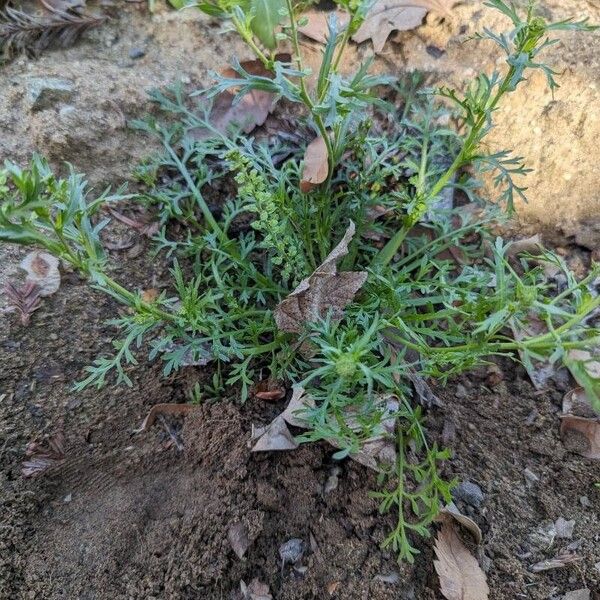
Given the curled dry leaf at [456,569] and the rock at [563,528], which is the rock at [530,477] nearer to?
the rock at [563,528]

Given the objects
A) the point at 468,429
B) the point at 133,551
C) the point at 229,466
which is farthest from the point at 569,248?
the point at 133,551

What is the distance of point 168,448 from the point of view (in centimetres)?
183

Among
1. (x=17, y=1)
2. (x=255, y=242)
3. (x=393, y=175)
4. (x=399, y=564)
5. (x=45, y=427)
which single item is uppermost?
(x=17, y=1)

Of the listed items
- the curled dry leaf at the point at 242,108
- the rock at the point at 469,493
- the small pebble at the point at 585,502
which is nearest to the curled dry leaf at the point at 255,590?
the rock at the point at 469,493

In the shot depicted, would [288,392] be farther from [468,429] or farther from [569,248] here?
[569,248]

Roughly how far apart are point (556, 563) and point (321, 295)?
3.57ft

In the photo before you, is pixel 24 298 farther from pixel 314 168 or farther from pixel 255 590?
pixel 255 590

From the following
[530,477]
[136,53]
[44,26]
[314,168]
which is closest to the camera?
[530,477]

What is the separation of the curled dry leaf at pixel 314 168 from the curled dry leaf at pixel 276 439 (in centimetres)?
81

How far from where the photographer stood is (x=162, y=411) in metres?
1.88

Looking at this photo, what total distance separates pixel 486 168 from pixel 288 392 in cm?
119

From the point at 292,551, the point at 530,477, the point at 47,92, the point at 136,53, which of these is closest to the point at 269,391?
the point at 292,551

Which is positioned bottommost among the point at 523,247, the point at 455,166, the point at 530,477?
the point at 530,477

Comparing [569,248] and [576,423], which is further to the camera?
[569,248]
